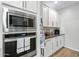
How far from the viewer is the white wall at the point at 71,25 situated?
406 centimetres

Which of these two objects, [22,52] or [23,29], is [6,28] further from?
[22,52]

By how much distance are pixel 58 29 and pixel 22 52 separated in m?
3.91

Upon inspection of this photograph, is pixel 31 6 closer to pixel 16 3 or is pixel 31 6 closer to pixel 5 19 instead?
pixel 16 3

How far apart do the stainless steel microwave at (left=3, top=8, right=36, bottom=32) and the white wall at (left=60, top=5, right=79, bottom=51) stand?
3.08 m

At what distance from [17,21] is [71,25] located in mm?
3565

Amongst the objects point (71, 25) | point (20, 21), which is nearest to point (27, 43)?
point (20, 21)

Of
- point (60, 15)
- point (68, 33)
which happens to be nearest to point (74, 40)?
point (68, 33)

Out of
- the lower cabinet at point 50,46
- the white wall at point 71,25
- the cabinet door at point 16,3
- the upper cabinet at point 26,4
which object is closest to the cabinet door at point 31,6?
the upper cabinet at point 26,4

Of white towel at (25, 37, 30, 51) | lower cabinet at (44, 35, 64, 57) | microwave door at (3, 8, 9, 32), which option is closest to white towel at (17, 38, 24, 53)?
white towel at (25, 37, 30, 51)

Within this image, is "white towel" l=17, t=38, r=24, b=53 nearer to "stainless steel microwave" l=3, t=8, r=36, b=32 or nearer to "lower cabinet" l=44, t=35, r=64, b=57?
"stainless steel microwave" l=3, t=8, r=36, b=32

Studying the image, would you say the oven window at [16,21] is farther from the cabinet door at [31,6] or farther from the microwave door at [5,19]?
the cabinet door at [31,6]

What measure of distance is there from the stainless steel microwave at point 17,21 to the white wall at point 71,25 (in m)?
3.08

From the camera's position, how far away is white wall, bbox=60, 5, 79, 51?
13.3 feet

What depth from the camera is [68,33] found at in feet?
14.9
